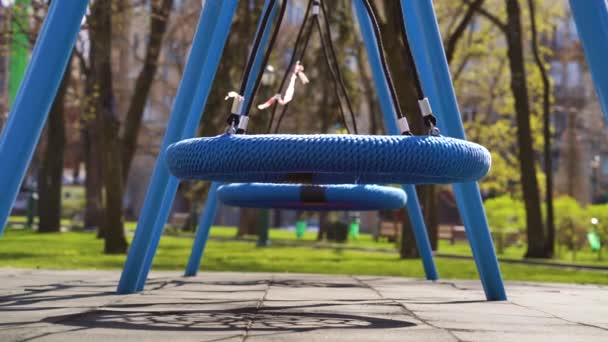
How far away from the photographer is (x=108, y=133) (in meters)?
12.2

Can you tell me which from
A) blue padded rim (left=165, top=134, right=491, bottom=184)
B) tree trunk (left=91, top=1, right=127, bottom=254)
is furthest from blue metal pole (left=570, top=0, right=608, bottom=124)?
tree trunk (left=91, top=1, right=127, bottom=254)

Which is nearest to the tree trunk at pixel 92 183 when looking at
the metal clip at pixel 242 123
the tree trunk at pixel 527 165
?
the tree trunk at pixel 527 165

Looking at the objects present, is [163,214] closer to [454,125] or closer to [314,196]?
[314,196]

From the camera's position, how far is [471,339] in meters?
2.67

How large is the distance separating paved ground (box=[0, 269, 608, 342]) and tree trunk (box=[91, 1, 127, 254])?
6.13 m

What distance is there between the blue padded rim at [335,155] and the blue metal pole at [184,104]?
1463 millimetres

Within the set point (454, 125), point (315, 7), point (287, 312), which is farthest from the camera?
point (315, 7)

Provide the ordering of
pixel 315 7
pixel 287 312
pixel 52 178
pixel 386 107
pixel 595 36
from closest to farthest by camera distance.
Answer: pixel 595 36
pixel 287 312
pixel 315 7
pixel 386 107
pixel 52 178

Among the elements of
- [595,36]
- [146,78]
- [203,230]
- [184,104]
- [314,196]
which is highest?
[146,78]

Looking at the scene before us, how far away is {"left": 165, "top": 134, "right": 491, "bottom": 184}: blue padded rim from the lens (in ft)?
9.00

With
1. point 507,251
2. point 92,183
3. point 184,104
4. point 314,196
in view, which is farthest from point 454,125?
point 92,183

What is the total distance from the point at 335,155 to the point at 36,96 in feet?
3.29

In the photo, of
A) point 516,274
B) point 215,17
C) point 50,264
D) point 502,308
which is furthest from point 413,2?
point 516,274

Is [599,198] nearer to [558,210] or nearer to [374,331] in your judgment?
[558,210]
